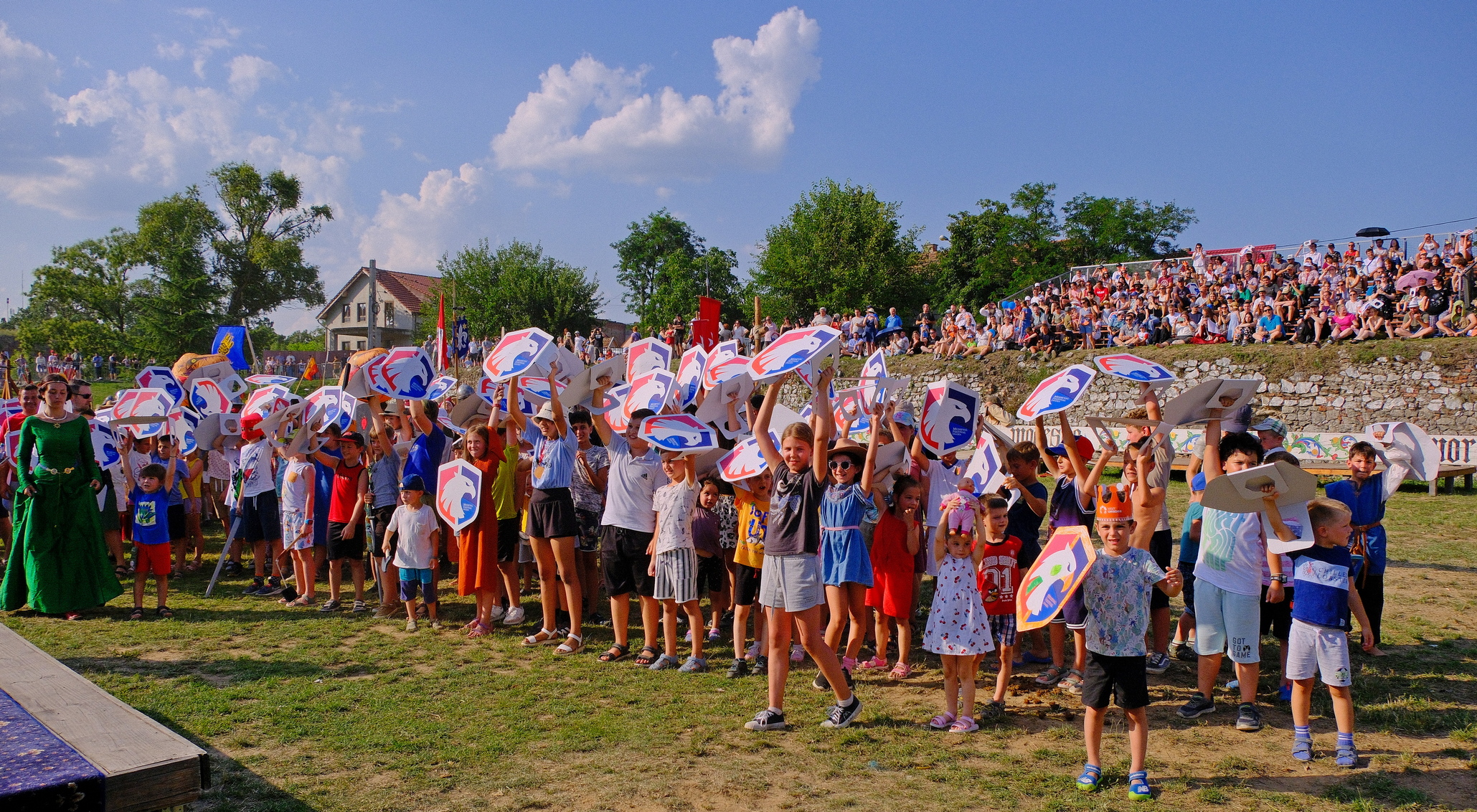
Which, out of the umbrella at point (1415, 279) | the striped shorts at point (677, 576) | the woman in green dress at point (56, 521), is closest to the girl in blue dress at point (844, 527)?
the striped shorts at point (677, 576)

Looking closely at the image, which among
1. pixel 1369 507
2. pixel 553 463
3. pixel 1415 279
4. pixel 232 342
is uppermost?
pixel 1415 279

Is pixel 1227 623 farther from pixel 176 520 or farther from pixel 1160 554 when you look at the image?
pixel 176 520

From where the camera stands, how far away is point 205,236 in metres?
54.1

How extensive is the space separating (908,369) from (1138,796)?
23.2 m

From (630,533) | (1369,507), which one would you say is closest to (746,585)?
(630,533)

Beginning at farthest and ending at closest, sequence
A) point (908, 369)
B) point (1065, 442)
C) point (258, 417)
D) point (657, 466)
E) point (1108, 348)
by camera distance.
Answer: point (908, 369), point (1108, 348), point (258, 417), point (657, 466), point (1065, 442)

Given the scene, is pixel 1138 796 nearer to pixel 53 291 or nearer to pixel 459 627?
pixel 459 627

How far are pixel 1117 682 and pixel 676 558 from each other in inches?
113

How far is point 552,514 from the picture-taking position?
6.67m

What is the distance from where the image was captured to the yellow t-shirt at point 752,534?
5.95 meters

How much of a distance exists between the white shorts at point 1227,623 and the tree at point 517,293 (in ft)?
164

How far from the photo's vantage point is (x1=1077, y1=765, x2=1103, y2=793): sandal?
163 inches

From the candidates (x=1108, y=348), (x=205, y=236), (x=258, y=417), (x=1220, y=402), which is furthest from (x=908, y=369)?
(x=205, y=236)

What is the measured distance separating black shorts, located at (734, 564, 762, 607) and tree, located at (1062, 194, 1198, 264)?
4713cm
